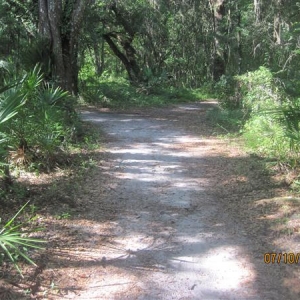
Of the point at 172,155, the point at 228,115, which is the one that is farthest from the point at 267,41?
the point at 172,155

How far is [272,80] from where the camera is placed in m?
9.35

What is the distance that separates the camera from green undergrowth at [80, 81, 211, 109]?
1636 cm

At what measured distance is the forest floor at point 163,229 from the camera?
3.89 meters

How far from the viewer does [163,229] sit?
513 cm

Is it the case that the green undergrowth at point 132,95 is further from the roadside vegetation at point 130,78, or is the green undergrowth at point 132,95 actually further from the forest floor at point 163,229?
the forest floor at point 163,229

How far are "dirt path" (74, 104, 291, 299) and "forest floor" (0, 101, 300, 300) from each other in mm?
12

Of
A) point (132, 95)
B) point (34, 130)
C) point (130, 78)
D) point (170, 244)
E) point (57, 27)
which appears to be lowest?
point (170, 244)

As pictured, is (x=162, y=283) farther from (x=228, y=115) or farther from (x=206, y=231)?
(x=228, y=115)


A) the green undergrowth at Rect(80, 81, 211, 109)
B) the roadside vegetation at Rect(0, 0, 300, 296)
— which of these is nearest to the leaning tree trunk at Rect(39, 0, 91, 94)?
the roadside vegetation at Rect(0, 0, 300, 296)

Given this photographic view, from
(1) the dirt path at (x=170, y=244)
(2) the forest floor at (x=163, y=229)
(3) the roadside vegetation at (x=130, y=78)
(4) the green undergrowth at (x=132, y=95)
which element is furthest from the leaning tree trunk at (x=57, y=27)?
(4) the green undergrowth at (x=132, y=95)

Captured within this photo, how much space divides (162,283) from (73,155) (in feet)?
15.6

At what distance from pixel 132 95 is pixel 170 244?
1392cm
